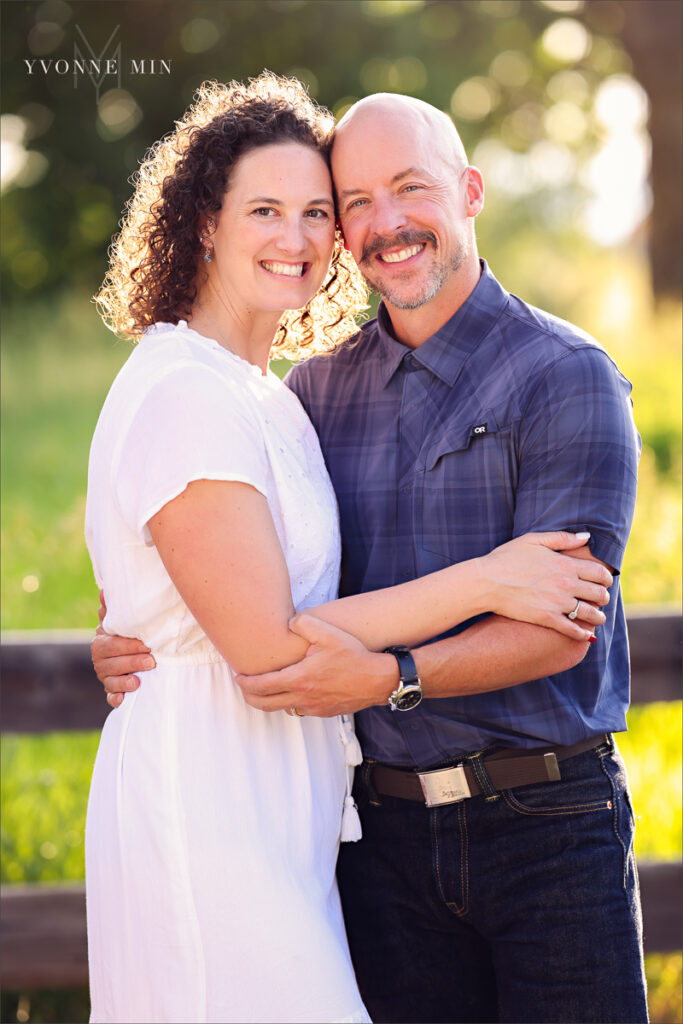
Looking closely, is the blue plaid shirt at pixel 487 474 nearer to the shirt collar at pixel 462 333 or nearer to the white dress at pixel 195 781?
the shirt collar at pixel 462 333

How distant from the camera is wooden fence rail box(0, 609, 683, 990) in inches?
113

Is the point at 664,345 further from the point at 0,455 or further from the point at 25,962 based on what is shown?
the point at 25,962

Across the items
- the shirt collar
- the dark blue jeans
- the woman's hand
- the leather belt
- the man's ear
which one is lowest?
the dark blue jeans

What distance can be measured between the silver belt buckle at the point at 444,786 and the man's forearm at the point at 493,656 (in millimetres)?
225

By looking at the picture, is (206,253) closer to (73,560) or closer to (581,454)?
(581,454)

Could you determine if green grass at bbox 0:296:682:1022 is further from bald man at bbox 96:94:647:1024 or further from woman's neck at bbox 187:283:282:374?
woman's neck at bbox 187:283:282:374

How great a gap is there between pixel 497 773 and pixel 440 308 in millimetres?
1044

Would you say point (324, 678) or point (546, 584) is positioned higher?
point (546, 584)

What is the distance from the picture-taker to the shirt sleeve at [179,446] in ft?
6.10

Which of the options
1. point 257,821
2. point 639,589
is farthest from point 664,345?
point 257,821

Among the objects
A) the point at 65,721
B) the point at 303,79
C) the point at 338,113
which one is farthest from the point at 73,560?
the point at 338,113

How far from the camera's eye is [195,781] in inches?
76.7

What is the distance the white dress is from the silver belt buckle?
0.73 ft

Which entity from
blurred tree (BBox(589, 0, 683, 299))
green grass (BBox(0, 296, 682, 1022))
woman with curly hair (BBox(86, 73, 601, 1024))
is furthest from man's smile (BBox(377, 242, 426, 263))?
blurred tree (BBox(589, 0, 683, 299))
